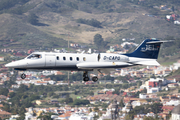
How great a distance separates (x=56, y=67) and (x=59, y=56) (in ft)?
4.13

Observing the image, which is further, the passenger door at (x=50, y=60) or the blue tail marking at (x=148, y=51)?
the blue tail marking at (x=148, y=51)

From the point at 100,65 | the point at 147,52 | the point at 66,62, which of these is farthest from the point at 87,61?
the point at 147,52

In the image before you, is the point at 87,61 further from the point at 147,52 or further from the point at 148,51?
the point at 148,51

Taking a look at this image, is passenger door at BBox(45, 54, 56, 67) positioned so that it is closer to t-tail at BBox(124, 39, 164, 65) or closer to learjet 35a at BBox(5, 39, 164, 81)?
learjet 35a at BBox(5, 39, 164, 81)

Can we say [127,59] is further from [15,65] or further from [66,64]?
[15,65]

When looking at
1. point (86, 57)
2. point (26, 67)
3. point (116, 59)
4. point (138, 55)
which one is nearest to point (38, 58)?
point (26, 67)

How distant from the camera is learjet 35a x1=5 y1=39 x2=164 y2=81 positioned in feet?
151

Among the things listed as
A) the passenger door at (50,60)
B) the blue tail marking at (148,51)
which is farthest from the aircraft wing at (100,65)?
the blue tail marking at (148,51)

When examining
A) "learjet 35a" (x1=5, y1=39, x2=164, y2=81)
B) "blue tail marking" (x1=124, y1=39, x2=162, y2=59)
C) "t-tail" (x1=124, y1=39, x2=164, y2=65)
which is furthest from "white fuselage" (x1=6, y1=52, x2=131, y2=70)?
"blue tail marking" (x1=124, y1=39, x2=162, y2=59)

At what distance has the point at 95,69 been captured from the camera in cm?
4891

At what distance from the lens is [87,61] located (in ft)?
158

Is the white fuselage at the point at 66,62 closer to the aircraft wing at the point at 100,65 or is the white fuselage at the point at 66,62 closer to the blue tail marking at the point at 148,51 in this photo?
the aircraft wing at the point at 100,65

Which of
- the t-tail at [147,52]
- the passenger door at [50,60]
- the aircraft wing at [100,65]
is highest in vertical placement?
the t-tail at [147,52]

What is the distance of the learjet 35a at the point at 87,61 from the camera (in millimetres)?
45938
